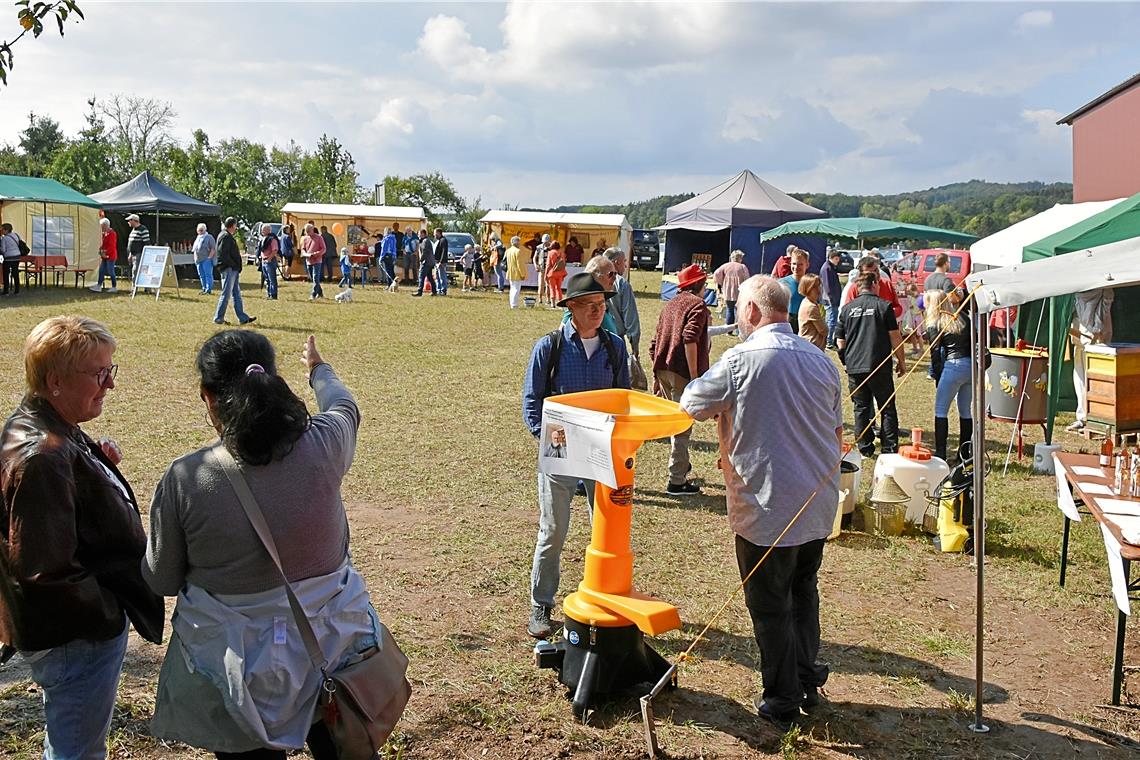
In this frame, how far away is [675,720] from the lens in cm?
395

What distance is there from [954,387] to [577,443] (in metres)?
5.62

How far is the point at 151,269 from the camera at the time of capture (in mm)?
20188

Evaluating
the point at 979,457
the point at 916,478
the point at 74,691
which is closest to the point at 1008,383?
the point at 916,478

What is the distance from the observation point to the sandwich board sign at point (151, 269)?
65.8 ft

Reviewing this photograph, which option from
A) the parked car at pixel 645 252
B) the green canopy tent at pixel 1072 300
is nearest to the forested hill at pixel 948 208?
the parked car at pixel 645 252

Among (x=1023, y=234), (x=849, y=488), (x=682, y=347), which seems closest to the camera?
(x=849, y=488)

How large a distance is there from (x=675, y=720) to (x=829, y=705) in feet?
2.38

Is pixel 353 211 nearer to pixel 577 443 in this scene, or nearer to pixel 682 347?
pixel 682 347

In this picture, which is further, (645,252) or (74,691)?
(645,252)

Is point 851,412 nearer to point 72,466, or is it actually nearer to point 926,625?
point 926,625

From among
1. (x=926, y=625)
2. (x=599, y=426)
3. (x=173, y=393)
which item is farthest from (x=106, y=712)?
(x=173, y=393)

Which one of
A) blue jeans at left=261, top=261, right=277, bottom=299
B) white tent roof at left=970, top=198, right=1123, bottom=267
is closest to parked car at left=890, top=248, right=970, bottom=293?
white tent roof at left=970, top=198, right=1123, bottom=267

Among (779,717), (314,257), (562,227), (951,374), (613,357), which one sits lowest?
(779,717)

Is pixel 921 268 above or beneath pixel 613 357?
above
